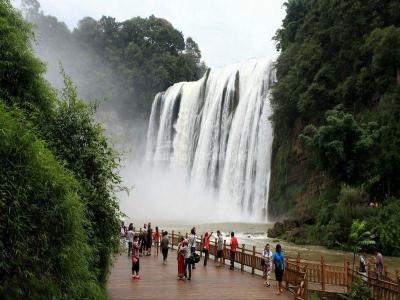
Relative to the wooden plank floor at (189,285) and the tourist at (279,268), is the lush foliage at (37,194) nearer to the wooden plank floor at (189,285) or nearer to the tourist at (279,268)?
the wooden plank floor at (189,285)

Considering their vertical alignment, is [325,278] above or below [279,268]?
below

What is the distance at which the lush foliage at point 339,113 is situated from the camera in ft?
93.2

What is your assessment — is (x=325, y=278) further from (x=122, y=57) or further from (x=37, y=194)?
(x=122, y=57)

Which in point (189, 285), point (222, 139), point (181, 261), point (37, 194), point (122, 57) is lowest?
point (189, 285)

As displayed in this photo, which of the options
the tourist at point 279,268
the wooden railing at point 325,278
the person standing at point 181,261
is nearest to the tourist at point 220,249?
the wooden railing at point 325,278

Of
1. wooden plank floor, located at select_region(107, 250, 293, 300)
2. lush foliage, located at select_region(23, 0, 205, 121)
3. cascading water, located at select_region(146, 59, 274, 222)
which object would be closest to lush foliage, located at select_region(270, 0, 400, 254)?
cascading water, located at select_region(146, 59, 274, 222)

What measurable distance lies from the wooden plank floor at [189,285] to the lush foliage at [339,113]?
10.9 m

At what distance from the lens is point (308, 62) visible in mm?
37969

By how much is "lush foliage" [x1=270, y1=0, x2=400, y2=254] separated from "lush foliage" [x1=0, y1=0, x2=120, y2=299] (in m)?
18.4

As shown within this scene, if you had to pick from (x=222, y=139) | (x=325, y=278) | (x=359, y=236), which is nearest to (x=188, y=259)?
(x=325, y=278)

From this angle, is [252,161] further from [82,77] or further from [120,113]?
[82,77]

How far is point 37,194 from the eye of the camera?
771cm

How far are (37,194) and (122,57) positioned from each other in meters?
81.9

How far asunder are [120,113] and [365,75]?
53.3m
